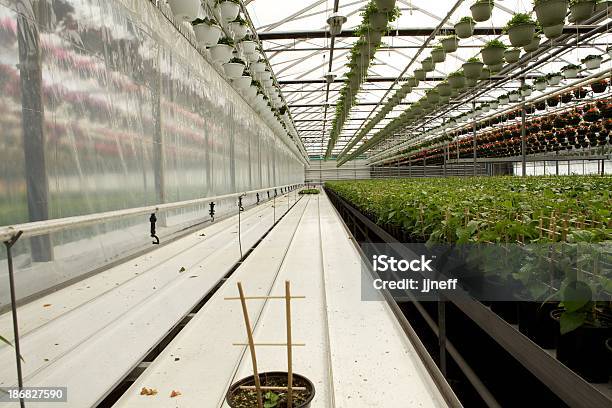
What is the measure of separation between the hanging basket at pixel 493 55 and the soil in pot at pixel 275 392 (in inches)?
225

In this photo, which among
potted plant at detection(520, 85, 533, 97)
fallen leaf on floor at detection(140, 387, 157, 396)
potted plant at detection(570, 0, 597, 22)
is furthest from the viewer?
potted plant at detection(520, 85, 533, 97)

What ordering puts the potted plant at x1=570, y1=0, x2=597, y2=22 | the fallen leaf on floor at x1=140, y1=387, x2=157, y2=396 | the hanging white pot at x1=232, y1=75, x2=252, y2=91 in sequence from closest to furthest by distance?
the fallen leaf on floor at x1=140, y1=387, x2=157, y2=396 → the potted plant at x1=570, y1=0, x2=597, y2=22 → the hanging white pot at x1=232, y1=75, x2=252, y2=91

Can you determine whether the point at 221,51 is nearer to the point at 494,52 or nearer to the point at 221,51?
the point at 221,51

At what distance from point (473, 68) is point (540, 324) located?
19.8ft

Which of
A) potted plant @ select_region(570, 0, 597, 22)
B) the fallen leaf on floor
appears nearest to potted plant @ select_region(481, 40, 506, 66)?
potted plant @ select_region(570, 0, 597, 22)

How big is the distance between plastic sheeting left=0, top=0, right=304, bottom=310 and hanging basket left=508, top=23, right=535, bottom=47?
4408 millimetres

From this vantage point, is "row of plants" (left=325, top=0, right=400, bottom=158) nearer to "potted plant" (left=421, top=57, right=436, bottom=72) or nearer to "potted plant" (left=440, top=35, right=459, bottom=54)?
"potted plant" (left=440, top=35, right=459, bottom=54)

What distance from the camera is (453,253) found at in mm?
2670

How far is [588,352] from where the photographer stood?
1.37m

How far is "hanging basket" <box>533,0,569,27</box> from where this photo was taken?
4.12 meters

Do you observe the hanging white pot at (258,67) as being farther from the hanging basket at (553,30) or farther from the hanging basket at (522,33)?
the hanging basket at (553,30)

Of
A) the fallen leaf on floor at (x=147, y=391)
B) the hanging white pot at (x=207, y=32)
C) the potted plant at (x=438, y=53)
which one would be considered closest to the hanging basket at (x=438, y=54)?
the potted plant at (x=438, y=53)

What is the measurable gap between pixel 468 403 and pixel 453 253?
3.50ft

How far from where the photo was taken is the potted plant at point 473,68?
6.71 metres
